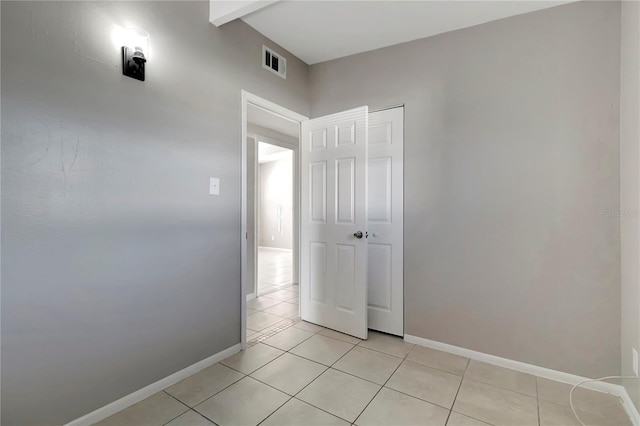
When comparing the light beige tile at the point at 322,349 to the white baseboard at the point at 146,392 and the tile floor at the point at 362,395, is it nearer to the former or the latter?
the tile floor at the point at 362,395

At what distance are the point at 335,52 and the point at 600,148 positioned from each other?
2289mm

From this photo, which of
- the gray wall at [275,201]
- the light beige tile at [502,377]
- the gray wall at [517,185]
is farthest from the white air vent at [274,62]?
the gray wall at [275,201]

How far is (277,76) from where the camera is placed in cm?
285

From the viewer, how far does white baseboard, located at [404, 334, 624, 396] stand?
A: 1.97 metres

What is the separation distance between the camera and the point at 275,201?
29.9ft

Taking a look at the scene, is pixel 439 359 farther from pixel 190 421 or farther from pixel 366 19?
pixel 366 19

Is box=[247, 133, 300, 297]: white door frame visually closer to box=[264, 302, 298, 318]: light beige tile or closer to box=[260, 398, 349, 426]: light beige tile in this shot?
box=[264, 302, 298, 318]: light beige tile

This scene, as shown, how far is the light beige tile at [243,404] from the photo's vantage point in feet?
5.55

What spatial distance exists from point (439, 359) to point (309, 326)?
1.25m

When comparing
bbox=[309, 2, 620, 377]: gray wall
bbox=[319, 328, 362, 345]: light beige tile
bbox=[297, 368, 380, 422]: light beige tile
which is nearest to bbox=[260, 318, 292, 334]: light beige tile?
bbox=[319, 328, 362, 345]: light beige tile

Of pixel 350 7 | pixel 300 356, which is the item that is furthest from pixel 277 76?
pixel 300 356

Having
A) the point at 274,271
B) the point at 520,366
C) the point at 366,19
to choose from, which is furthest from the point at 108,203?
the point at 274,271

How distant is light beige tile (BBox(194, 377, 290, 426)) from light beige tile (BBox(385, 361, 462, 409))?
78 centimetres

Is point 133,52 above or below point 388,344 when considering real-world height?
above
